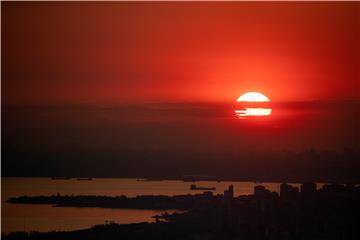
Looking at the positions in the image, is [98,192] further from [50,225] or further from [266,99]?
[266,99]

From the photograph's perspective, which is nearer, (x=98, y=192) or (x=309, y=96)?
(x=98, y=192)

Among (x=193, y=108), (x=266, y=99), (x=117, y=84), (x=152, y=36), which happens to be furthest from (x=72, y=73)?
(x=266, y=99)

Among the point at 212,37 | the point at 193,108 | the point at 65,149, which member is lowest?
the point at 65,149

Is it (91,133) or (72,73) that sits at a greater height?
(72,73)

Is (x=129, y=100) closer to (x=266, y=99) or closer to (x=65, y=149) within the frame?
(x=65, y=149)

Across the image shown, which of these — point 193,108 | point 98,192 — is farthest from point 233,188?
point 98,192

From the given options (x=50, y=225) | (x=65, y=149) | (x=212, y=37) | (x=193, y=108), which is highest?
(x=212, y=37)

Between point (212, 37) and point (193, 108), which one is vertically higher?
point (212, 37)
